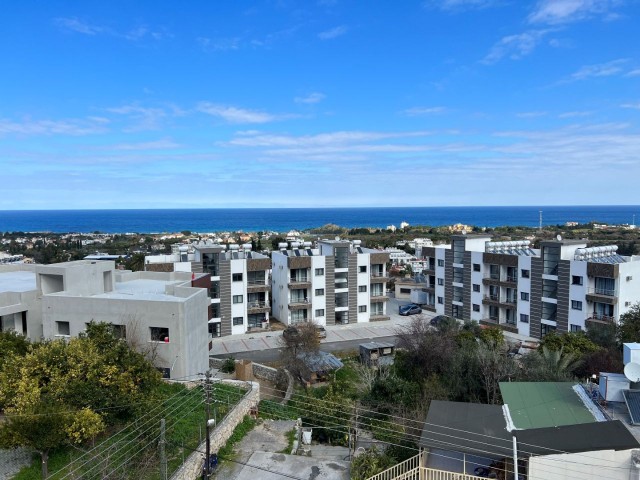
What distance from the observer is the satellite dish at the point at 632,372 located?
12750 millimetres

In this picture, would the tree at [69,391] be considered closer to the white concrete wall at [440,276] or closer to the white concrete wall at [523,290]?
the white concrete wall at [523,290]

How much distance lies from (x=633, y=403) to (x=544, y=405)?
2033mm

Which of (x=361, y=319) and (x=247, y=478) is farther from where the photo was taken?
(x=361, y=319)

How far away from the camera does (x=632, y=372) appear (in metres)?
12.8

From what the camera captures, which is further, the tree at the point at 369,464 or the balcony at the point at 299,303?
the balcony at the point at 299,303

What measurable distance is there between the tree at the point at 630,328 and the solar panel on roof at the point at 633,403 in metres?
16.3

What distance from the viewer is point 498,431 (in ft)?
40.6

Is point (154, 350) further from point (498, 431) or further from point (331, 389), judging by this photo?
point (498, 431)

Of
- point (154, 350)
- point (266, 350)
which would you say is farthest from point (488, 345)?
point (154, 350)

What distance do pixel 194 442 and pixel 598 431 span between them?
12.1 metres

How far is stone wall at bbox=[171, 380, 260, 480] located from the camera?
1520cm

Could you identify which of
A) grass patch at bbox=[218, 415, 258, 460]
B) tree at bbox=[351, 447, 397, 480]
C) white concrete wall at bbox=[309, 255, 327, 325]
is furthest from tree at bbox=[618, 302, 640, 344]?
white concrete wall at bbox=[309, 255, 327, 325]

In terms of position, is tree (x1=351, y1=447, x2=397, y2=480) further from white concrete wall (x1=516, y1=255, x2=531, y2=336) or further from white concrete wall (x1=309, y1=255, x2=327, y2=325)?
white concrete wall (x1=516, y1=255, x2=531, y2=336)

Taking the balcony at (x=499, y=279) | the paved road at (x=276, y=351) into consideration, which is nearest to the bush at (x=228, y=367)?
the paved road at (x=276, y=351)
